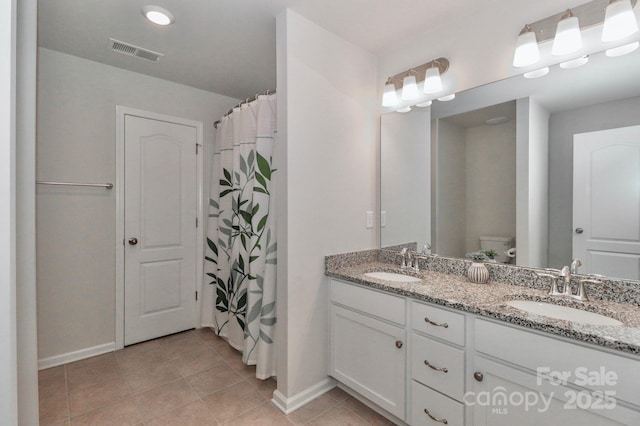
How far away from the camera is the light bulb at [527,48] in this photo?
157 cm

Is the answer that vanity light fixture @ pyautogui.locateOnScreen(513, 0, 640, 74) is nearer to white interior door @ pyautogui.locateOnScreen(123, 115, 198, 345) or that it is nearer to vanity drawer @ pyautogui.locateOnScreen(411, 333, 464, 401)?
vanity drawer @ pyautogui.locateOnScreen(411, 333, 464, 401)

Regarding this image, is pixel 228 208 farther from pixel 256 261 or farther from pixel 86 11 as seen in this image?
pixel 86 11

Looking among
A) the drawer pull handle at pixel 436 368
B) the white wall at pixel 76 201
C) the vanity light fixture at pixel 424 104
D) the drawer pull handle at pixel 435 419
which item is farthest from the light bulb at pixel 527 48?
the white wall at pixel 76 201

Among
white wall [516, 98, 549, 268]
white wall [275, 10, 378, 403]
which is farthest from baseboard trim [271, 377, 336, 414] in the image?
white wall [516, 98, 549, 268]

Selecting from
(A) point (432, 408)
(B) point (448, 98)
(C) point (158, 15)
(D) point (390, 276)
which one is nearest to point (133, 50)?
(C) point (158, 15)

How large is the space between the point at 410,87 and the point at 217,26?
1358mm

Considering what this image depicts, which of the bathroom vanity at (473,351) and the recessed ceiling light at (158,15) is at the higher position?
the recessed ceiling light at (158,15)

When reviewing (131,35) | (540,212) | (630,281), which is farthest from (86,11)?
(630,281)

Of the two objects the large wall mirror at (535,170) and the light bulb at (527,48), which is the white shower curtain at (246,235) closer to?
the large wall mirror at (535,170)

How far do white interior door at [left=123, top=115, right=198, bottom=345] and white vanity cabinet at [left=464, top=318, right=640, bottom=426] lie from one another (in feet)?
8.73

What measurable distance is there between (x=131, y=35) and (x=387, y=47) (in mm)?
1850

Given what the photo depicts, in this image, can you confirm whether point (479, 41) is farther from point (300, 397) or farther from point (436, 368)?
point (300, 397)

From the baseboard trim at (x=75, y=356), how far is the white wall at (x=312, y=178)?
1.72 meters

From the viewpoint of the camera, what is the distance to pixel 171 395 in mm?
2037
